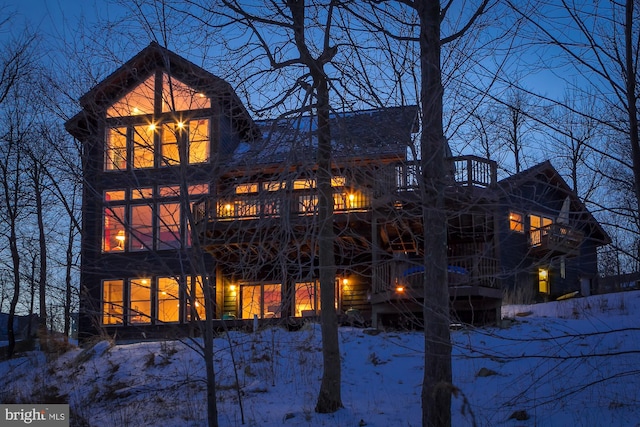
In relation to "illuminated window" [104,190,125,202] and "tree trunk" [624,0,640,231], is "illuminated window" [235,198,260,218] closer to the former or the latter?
"tree trunk" [624,0,640,231]

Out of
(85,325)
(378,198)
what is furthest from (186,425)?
(85,325)

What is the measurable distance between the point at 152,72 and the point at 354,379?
6.32 m

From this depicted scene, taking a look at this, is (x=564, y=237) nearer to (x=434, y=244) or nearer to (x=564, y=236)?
(x=564, y=236)

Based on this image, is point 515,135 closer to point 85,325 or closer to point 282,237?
point 282,237

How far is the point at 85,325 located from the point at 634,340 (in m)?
17.1

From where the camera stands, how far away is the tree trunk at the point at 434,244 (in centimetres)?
688

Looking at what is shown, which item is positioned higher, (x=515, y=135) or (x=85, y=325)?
(x=515, y=135)

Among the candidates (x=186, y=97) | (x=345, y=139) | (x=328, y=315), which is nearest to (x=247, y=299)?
(x=328, y=315)

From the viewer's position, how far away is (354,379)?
1222 centimetres

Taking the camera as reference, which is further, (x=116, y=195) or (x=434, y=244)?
(x=116, y=195)

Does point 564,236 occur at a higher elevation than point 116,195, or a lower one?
lower

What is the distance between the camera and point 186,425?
998 cm

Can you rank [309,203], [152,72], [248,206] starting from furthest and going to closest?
[152,72], [309,203], [248,206]

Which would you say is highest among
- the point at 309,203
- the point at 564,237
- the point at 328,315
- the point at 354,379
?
the point at 309,203
